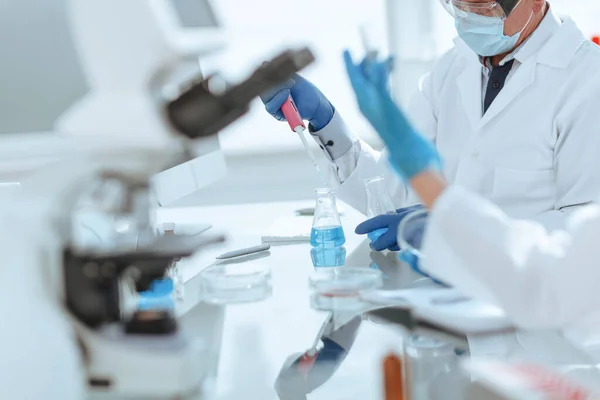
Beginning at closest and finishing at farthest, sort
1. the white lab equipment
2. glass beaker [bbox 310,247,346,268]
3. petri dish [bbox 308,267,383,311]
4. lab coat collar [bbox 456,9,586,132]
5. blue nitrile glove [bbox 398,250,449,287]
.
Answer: petri dish [bbox 308,267,383,311], blue nitrile glove [bbox 398,250,449,287], glass beaker [bbox 310,247,346,268], lab coat collar [bbox 456,9,586,132], the white lab equipment

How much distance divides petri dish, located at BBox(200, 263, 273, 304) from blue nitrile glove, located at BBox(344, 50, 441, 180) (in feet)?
1.38

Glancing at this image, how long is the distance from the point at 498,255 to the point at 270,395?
0.37 meters

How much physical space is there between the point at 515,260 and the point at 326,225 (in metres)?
0.78

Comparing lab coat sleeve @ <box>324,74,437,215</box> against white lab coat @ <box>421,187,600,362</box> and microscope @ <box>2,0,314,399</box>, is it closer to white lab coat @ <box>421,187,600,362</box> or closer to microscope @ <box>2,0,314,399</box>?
white lab coat @ <box>421,187,600,362</box>

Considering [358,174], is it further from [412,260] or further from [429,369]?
[429,369]

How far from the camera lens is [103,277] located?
95 cm

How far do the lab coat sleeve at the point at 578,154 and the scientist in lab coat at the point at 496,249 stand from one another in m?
0.64

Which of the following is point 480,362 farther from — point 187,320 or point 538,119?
point 538,119

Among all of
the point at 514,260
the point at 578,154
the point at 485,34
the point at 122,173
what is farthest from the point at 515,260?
the point at 485,34

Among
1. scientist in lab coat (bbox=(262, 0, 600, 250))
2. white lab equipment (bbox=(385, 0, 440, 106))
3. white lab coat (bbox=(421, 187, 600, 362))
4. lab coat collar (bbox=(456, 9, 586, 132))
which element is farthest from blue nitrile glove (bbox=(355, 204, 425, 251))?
white lab equipment (bbox=(385, 0, 440, 106))

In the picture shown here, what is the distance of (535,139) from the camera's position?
1.87 meters

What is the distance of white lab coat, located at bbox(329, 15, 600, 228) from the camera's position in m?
1.79

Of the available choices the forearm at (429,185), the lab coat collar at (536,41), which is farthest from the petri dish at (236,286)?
the lab coat collar at (536,41)

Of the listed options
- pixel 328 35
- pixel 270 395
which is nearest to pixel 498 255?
pixel 270 395
